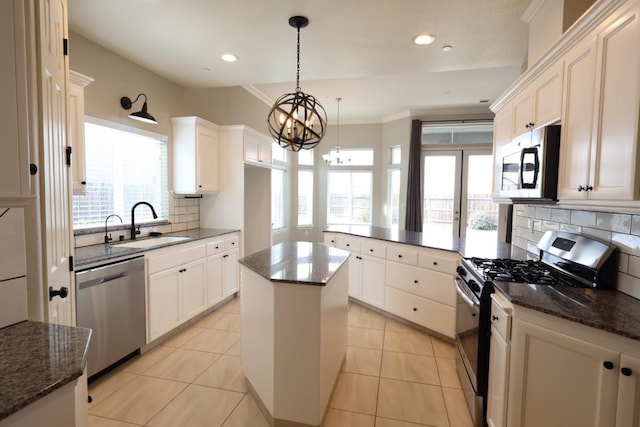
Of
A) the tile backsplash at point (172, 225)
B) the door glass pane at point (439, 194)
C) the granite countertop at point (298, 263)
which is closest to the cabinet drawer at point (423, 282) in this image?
the granite countertop at point (298, 263)

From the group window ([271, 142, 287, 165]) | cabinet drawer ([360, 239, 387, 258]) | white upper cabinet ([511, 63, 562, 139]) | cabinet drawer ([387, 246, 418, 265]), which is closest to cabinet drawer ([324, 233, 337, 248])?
cabinet drawer ([360, 239, 387, 258])

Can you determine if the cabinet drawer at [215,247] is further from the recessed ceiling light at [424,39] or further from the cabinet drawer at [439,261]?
the recessed ceiling light at [424,39]

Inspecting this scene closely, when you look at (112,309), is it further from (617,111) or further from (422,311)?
(617,111)

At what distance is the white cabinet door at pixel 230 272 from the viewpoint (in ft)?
12.8

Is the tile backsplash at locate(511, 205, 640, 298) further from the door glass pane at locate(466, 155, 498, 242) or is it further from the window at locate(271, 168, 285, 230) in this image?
the window at locate(271, 168, 285, 230)

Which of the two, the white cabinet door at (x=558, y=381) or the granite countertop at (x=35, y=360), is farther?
→ the white cabinet door at (x=558, y=381)

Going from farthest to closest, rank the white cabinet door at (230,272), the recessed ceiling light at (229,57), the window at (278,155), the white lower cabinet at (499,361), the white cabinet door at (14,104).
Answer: the window at (278,155), the white cabinet door at (230,272), the recessed ceiling light at (229,57), the white lower cabinet at (499,361), the white cabinet door at (14,104)

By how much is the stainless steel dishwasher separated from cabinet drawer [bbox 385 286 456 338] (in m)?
2.53

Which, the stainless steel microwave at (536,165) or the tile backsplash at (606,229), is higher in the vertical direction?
the stainless steel microwave at (536,165)

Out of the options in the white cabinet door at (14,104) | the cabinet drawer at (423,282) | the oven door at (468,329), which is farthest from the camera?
the cabinet drawer at (423,282)

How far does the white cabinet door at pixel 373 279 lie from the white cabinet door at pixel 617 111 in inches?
90.6

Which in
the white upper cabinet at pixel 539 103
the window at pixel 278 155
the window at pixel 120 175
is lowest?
the window at pixel 120 175

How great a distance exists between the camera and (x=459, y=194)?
6.26 meters

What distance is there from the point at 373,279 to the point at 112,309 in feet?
8.68
